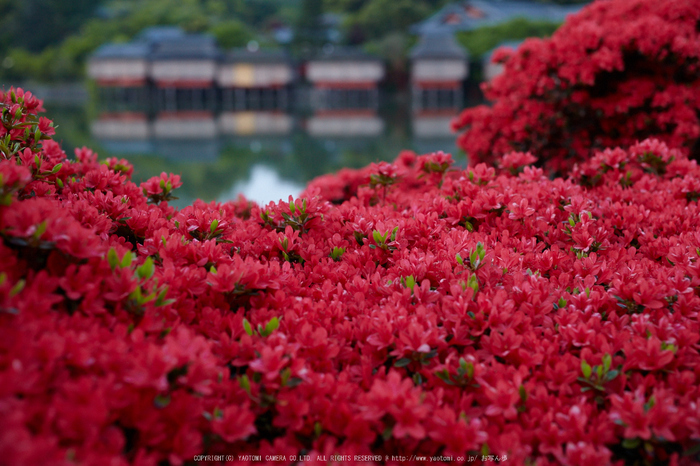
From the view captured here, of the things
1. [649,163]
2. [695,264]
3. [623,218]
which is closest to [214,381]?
[695,264]

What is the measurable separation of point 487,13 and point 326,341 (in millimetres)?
43907

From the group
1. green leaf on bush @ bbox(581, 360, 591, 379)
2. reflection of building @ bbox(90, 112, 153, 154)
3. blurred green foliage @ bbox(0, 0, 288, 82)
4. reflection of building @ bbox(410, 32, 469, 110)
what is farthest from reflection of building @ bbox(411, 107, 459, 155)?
blurred green foliage @ bbox(0, 0, 288, 82)

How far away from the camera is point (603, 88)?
4.39 m

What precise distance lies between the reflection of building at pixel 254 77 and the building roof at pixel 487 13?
10926 mm

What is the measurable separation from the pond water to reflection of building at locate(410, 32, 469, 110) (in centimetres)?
1034

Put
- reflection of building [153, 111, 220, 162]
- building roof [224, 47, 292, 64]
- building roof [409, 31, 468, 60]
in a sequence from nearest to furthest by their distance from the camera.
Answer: reflection of building [153, 111, 220, 162]
building roof [409, 31, 468, 60]
building roof [224, 47, 292, 64]

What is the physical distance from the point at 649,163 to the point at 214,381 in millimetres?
2523

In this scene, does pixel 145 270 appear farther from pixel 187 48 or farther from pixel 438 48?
pixel 187 48

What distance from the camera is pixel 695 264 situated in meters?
1.61

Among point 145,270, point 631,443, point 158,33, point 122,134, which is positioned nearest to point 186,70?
point 158,33

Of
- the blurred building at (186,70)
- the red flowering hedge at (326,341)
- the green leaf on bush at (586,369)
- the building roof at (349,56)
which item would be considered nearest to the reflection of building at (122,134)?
the blurred building at (186,70)

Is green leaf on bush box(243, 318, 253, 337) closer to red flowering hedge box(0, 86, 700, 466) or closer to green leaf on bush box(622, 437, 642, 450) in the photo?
red flowering hedge box(0, 86, 700, 466)

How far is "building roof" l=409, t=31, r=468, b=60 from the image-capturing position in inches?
1148

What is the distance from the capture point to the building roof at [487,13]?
38.1 m
